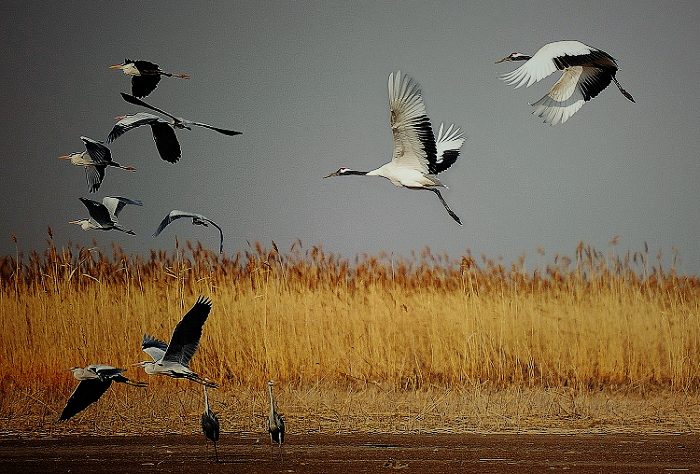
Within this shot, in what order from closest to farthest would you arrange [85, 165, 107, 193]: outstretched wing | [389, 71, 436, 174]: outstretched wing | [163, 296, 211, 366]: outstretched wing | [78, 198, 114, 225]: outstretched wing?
[163, 296, 211, 366]: outstretched wing, [389, 71, 436, 174]: outstretched wing, [85, 165, 107, 193]: outstretched wing, [78, 198, 114, 225]: outstretched wing

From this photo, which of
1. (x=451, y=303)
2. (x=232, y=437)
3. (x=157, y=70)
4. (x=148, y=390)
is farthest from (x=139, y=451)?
(x=451, y=303)

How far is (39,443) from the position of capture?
6.53 metres

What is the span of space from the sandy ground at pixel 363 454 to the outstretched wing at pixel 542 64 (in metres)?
2.06

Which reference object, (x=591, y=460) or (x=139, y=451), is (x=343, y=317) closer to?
(x=139, y=451)

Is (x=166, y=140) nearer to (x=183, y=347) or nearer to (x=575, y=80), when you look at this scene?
(x=183, y=347)

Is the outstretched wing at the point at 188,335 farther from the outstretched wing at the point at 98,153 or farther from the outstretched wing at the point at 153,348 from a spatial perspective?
the outstretched wing at the point at 98,153

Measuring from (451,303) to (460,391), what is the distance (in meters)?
0.84

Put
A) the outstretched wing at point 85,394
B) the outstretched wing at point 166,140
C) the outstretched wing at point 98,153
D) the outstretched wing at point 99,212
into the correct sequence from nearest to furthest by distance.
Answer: the outstretched wing at point 85,394 < the outstretched wing at point 166,140 < the outstretched wing at point 98,153 < the outstretched wing at point 99,212

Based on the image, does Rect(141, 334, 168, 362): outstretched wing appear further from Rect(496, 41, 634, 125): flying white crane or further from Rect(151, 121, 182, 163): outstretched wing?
Rect(496, 41, 634, 125): flying white crane

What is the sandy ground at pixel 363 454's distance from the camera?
543 centimetres

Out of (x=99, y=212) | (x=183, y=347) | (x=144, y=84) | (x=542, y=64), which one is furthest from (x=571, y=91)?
(x=99, y=212)

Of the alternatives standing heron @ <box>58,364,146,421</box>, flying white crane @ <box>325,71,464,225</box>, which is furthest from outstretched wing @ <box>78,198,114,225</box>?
flying white crane @ <box>325,71,464,225</box>

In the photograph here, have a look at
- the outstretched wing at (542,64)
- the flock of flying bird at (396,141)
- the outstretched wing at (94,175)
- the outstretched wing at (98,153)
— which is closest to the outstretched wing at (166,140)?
the flock of flying bird at (396,141)

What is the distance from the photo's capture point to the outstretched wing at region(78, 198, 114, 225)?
7.30m
